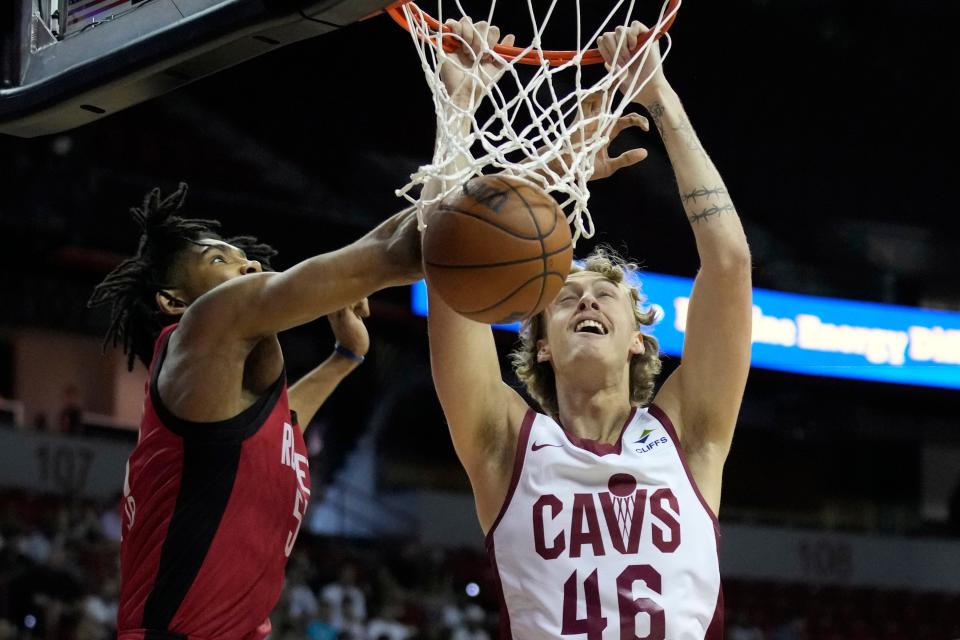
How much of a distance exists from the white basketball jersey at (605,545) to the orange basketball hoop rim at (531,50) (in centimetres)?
96

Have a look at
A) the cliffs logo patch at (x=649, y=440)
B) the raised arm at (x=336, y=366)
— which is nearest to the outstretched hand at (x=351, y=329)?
the raised arm at (x=336, y=366)

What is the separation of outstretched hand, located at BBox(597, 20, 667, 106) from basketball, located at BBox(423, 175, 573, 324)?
0.71 meters

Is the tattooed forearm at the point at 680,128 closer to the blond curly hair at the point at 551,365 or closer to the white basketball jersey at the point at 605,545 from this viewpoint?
the blond curly hair at the point at 551,365

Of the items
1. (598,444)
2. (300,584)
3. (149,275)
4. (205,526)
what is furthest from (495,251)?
(300,584)

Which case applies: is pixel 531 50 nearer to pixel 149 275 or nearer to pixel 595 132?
pixel 595 132

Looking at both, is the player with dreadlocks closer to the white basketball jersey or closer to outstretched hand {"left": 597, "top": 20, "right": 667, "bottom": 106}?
the white basketball jersey

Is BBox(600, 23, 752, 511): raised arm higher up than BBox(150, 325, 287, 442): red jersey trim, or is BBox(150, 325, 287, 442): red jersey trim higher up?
BBox(600, 23, 752, 511): raised arm

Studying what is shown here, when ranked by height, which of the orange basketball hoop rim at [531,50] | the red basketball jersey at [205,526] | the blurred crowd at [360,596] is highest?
the orange basketball hoop rim at [531,50]

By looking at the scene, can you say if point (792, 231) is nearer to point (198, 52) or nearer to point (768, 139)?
point (768, 139)

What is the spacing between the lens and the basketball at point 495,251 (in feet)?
7.50

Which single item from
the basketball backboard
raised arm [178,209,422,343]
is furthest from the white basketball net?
the basketball backboard

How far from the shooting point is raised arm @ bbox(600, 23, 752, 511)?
2746 mm

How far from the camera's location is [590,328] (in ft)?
9.30

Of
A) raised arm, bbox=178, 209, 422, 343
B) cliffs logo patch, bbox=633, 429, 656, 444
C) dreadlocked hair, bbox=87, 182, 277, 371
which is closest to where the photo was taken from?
raised arm, bbox=178, 209, 422, 343
